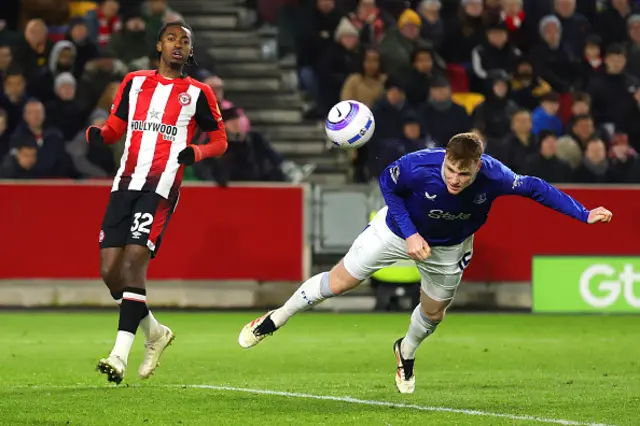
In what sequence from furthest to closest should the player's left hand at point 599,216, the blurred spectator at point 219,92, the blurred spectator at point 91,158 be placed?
1. the blurred spectator at point 91,158
2. the blurred spectator at point 219,92
3. the player's left hand at point 599,216

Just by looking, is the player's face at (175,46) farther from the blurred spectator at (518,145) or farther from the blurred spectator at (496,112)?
the blurred spectator at (496,112)

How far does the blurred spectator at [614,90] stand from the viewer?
66.5ft

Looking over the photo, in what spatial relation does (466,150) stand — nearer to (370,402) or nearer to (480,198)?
(480,198)

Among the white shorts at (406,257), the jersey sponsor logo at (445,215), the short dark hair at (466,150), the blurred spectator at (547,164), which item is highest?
the short dark hair at (466,150)

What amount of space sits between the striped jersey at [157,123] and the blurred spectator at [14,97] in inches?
347

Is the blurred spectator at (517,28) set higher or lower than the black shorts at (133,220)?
lower

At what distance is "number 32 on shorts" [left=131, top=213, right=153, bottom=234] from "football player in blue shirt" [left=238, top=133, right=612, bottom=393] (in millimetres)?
951

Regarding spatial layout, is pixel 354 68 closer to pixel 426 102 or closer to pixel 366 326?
pixel 426 102

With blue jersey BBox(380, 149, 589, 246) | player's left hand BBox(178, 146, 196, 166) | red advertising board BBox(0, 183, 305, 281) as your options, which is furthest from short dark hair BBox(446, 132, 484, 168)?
red advertising board BBox(0, 183, 305, 281)

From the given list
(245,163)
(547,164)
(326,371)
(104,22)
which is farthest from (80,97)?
(326,371)

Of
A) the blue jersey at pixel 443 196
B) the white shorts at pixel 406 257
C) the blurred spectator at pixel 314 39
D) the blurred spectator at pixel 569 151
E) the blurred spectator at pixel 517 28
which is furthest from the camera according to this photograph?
the blurred spectator at pixel 517 28

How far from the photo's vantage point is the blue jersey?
845 cm

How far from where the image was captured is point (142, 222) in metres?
9.34

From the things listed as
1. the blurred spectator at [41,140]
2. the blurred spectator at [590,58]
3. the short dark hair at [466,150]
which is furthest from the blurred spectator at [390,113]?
the short dark hair at [466,150]
